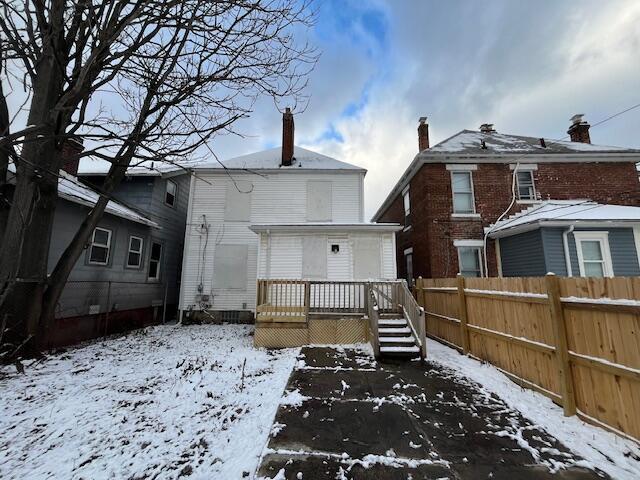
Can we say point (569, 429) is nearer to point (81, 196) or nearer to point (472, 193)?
point (472, 193)

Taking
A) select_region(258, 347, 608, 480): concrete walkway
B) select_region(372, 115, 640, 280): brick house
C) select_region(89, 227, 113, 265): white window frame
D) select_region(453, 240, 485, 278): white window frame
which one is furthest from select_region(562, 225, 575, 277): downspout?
select_region(89, 227, 113, 265): white window frame

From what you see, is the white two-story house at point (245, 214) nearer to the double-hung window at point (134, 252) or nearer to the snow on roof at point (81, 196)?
the double-hung window at point (134, 252)

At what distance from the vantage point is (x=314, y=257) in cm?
1116

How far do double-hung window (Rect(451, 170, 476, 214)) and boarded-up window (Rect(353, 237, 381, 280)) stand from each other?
4.20m

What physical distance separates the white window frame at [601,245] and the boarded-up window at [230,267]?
13278 mm

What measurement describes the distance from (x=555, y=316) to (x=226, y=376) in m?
5.82

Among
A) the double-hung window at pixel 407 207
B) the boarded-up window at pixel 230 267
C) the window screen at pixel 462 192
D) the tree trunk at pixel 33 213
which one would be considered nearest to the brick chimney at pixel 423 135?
the double-hung window at pixel 407 207

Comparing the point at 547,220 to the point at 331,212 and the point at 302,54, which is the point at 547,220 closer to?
the point at 331,212

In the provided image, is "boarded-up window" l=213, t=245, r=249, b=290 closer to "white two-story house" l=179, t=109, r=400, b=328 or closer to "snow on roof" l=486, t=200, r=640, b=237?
"white two-story house" l=179, t=109, r=400, b=328

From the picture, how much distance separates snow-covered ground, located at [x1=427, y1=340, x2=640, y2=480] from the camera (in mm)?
2777

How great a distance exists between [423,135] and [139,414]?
50.4ft

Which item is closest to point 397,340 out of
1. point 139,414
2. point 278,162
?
point 139,414

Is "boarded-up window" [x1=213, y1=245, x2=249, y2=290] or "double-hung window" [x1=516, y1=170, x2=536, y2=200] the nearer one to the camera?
"double-hung window" [x1=516, y1=170, x2=536, y2=200]

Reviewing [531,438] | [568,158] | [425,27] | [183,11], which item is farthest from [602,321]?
[568,158]
